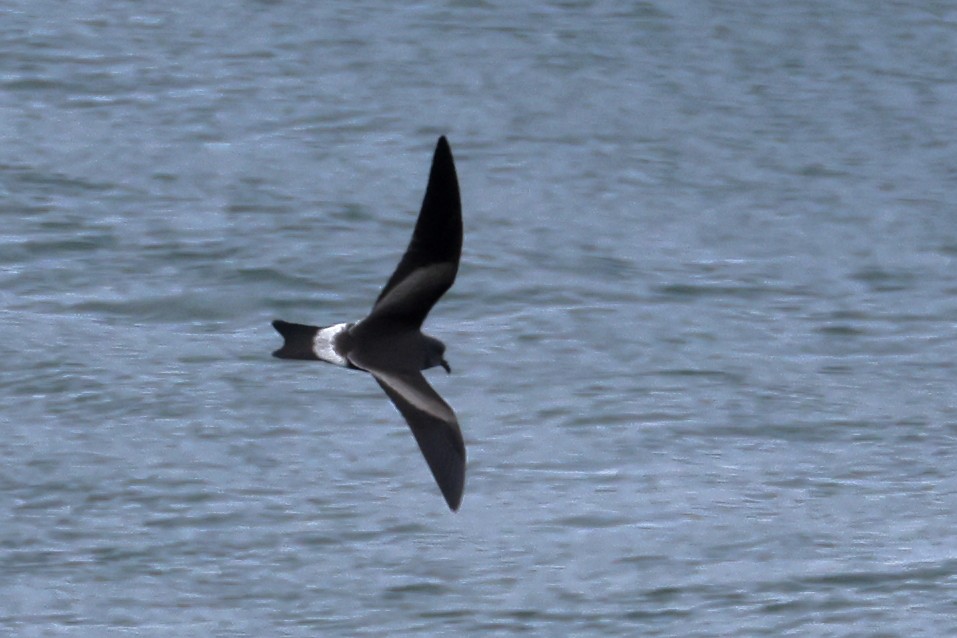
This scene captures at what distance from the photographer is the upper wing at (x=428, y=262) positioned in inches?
220

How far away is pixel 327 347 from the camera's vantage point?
225 inches

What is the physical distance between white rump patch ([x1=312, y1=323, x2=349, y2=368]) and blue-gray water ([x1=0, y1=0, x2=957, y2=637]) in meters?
2.44

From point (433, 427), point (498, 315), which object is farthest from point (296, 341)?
point (498, 315)

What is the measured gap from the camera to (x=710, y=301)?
35.4 ft

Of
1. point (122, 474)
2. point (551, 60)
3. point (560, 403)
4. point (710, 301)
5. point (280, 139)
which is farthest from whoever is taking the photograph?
point (551, 60)

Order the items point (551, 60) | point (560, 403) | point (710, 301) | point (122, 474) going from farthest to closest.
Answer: point (551, 60) → point (710, 301) → point (560, 403) → point (122, 474)

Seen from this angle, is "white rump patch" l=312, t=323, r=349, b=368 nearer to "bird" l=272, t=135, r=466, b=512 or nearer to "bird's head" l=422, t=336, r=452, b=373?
"bird" l=272, t=135, r=466, b=512

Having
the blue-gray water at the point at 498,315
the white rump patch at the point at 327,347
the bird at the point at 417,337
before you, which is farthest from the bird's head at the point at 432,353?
the blue-gray water at the point at 498,315

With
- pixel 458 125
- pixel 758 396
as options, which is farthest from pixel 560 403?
pixel 458 125

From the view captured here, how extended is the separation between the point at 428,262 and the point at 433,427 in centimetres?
55

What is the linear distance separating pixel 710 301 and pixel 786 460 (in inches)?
65.2

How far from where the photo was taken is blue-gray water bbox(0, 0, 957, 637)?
8281mm

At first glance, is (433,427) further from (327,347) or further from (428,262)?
(428,262)

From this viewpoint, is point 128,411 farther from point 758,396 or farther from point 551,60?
point 551,60
